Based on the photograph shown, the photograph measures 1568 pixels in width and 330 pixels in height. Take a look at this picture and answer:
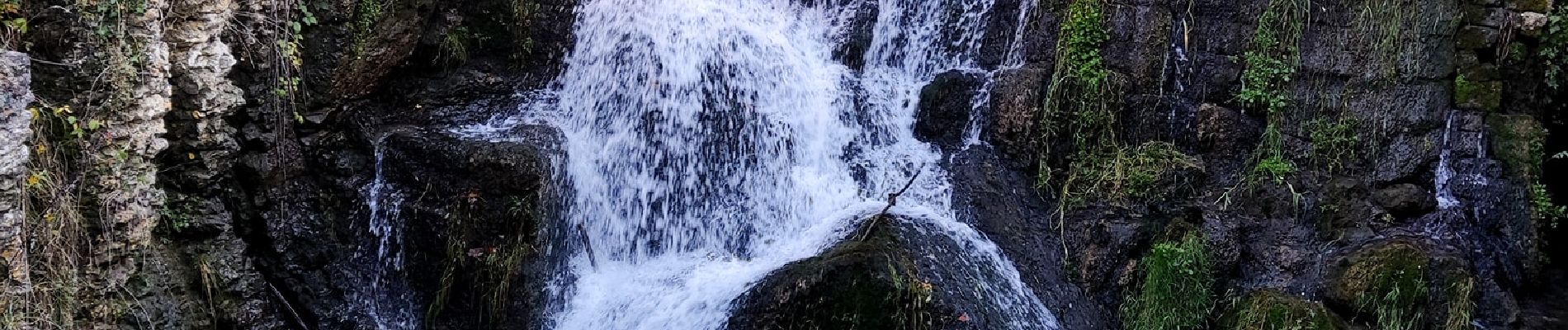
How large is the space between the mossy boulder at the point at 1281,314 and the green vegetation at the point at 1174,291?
0.20 m

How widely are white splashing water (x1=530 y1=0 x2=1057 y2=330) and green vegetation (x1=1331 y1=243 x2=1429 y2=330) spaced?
168 cm

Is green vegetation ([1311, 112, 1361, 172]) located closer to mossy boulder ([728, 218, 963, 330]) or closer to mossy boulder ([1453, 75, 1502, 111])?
mossy boulder ([1453, 75, 1502, 111])

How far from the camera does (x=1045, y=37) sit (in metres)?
6.53

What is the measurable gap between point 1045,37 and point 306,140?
15.4ft

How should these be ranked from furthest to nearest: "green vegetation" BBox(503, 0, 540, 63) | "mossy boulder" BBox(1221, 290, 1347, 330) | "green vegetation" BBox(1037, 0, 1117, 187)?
1. "green vegetation" BBox(503, 0, 540, 63)
2. "green vegetation" BBox(1037, 0, 1117, 187)
3. "mossy boulder" BBox(1221, 290, 1347, 330)

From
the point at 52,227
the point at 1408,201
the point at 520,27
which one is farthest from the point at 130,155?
the point at 1408,201

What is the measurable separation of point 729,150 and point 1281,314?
333 centimetres

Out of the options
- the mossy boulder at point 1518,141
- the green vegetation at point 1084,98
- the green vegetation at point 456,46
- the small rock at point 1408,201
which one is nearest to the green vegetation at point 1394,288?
the small rock at point 1408,201

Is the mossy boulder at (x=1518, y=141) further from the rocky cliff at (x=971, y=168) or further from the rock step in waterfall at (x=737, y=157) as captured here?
the rock step in waterfall at (x=737, y=157)

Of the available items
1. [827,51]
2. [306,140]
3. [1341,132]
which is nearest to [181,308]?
[306,140]

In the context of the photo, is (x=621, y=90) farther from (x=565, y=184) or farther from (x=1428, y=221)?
(x=1428, y=221)

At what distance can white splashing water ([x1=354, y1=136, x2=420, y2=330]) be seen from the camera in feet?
18.4

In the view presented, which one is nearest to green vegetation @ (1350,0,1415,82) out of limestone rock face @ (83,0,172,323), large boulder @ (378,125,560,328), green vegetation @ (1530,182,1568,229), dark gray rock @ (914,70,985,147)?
green vegetation @ (1530,182,1568,229)

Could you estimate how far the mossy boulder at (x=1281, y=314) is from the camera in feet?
16.7
